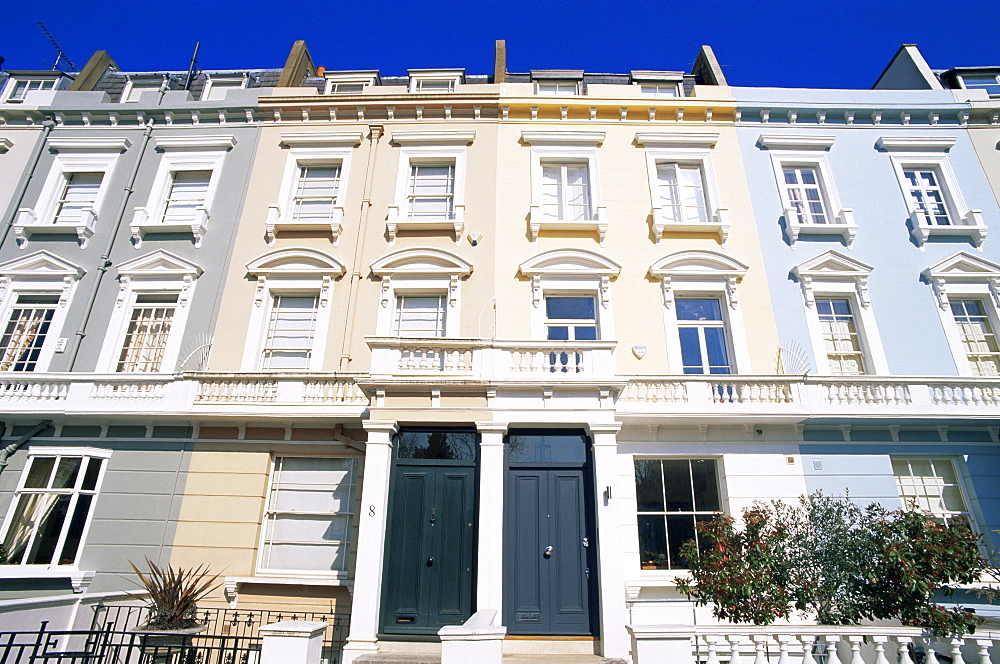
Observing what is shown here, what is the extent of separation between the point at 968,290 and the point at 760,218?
16.3 feet

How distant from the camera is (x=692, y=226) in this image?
43.3 feet

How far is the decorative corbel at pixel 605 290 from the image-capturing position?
1252 cm

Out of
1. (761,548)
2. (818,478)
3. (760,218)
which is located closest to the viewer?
(761,548)

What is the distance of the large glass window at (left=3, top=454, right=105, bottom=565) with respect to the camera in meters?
10.7

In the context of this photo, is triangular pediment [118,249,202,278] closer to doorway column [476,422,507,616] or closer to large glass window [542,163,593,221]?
doorway column [476,422,507,616]

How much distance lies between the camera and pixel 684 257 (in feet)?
42.3

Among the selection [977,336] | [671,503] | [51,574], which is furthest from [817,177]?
[51,574]

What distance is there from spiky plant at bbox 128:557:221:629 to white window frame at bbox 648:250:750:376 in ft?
34.6

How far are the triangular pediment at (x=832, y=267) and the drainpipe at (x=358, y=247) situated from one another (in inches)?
406

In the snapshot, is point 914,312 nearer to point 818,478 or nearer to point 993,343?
point 993,343

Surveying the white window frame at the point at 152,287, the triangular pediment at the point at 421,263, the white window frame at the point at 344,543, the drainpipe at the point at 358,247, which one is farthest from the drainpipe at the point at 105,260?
the triangular pediment at the point at 421,263

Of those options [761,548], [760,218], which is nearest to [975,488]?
[761,548]

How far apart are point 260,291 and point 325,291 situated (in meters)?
1.55

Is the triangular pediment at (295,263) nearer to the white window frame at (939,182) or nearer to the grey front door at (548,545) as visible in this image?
the grey front door at (548,545)
